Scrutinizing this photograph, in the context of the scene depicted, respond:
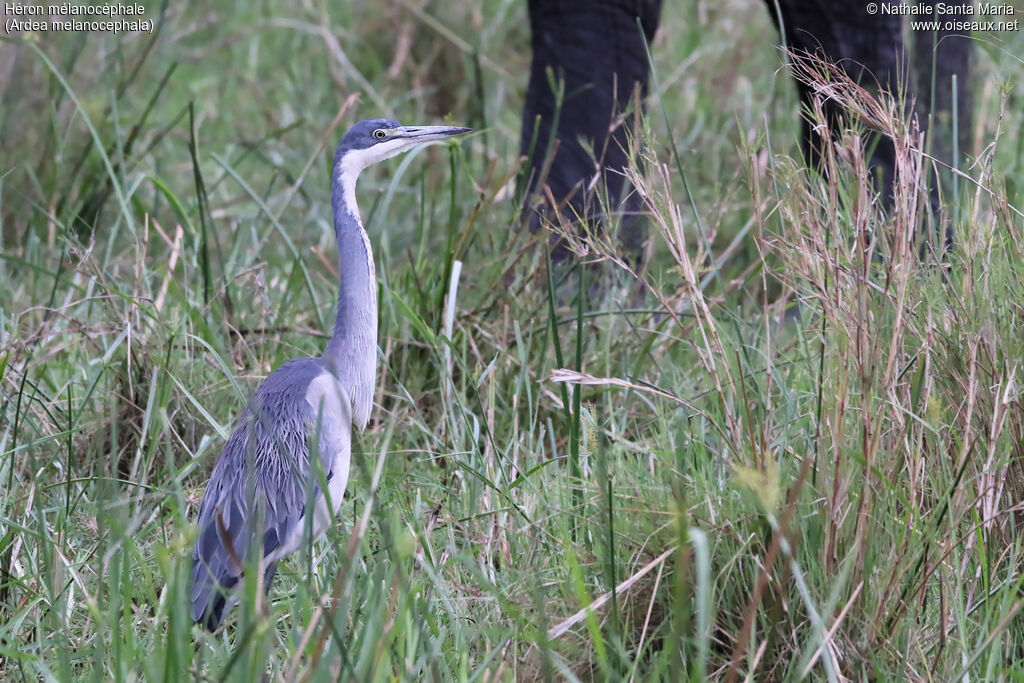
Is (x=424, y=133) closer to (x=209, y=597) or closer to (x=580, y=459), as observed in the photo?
(x=580, y=459)

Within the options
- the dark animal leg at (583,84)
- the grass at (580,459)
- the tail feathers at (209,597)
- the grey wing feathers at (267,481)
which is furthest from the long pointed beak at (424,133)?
the tail feathers at (209,597)

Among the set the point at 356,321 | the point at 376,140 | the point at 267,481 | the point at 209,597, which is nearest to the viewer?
the point at 209,597

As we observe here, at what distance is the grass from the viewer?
1.63 metres

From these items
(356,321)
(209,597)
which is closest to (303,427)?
(356,321)

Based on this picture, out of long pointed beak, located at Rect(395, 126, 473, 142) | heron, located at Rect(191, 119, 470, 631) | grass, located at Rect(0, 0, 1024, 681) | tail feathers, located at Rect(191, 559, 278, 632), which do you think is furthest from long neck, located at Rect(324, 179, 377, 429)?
tail feathers, located at Rect(191, 559, 278, 632)

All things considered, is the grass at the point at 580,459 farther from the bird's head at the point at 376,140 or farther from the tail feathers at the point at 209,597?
the bird's head at the point at 376,140

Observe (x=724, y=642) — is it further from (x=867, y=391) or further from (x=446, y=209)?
(x=446, y=209)

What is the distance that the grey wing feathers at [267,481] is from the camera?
6.73 feet

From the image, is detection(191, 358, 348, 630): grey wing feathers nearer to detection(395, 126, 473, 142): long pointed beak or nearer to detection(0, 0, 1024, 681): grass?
detection(0, 0, 1024, 681): grass

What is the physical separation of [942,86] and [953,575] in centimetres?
220

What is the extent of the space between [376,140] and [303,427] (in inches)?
29.0

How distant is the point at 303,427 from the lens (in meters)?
2.31

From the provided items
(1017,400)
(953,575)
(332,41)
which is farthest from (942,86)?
(332,41)

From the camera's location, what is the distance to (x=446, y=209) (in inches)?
160
